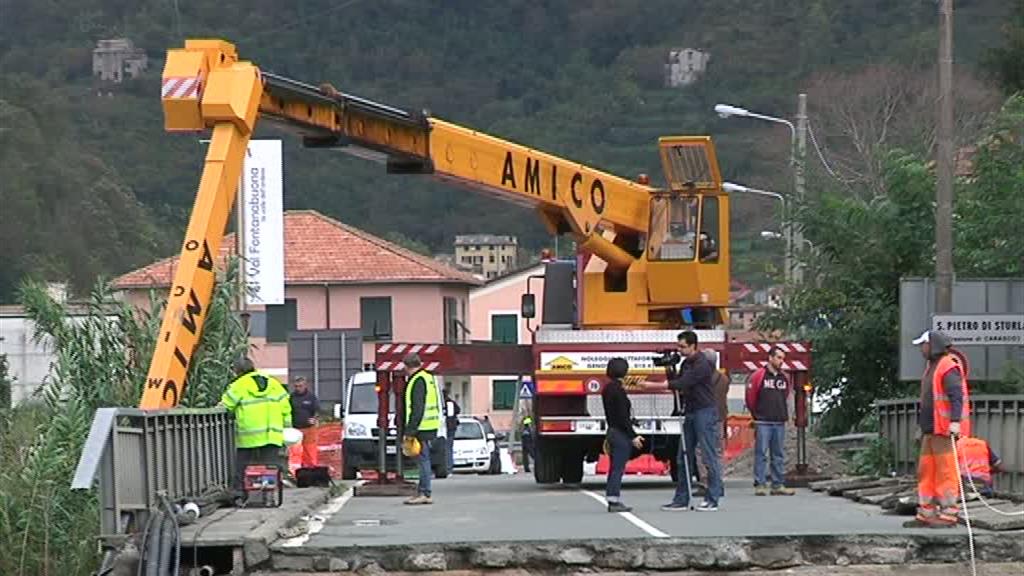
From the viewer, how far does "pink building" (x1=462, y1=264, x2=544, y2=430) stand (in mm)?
87812

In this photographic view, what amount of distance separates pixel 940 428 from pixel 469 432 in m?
29.7

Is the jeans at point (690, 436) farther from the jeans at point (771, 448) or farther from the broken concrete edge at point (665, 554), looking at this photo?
the broken concrete edge at point (665, 554)

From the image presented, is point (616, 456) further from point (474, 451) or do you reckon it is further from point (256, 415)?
point (474, 451)

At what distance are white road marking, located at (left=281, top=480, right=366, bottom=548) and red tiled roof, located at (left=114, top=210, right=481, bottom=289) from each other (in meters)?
50.3

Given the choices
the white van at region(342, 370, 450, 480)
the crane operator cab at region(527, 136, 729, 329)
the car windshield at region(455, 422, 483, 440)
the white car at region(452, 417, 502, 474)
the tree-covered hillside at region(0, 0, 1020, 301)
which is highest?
the tree-covered hillside at region(0, 0, 1020, 301)

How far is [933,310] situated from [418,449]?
255 inches

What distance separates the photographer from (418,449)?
944 inches

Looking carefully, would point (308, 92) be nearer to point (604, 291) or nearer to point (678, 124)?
point (604, 291)

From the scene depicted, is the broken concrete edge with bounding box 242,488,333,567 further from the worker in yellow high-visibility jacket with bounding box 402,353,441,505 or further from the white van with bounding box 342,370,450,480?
the white van with bounding box 342,370,450,480

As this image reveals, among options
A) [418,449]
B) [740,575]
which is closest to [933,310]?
[418,449]

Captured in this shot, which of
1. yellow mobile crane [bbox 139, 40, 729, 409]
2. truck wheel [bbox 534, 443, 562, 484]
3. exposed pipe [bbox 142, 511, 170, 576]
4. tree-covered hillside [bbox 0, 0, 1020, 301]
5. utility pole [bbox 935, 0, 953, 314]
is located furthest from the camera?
tree-covered hillside [bbox 0, 0, 1020, 301]

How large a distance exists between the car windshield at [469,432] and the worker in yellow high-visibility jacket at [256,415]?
2524 cm

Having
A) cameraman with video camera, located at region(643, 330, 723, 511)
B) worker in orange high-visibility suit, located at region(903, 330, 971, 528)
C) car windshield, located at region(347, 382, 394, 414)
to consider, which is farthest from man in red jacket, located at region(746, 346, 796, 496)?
car windshield, located at region(347, 382, 394, 414)

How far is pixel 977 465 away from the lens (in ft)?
71.5
